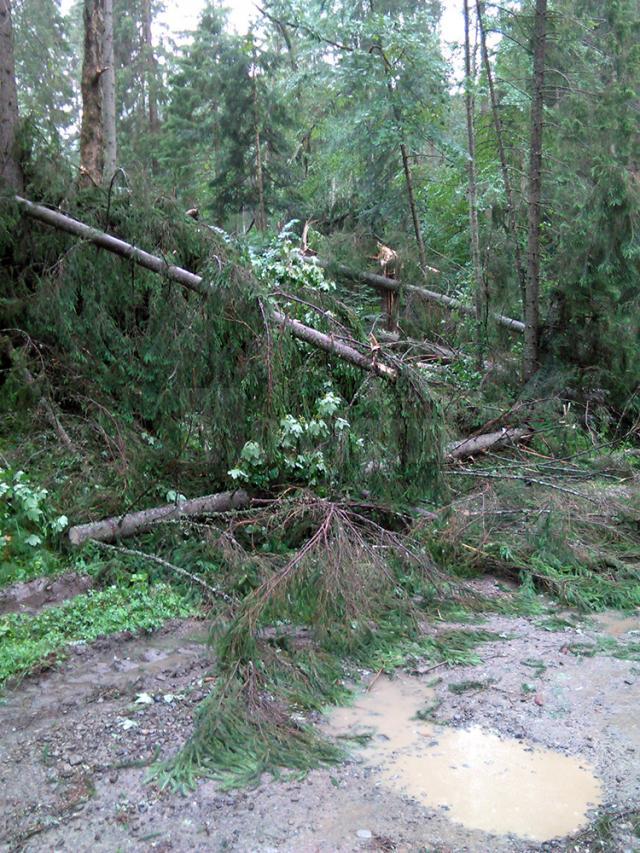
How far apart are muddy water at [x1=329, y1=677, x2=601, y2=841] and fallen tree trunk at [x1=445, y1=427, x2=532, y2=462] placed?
4.27 meters

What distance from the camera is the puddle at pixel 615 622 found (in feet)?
16.9

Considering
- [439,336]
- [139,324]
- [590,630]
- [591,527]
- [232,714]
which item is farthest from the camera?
[439,336]

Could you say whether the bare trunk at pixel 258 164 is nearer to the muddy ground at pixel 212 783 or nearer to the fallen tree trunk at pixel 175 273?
the fallen tree trunk at pixel 175 273

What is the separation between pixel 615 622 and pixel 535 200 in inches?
245

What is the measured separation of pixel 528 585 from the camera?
5.83 meters

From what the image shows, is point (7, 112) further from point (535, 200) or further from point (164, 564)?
point (535, 200)

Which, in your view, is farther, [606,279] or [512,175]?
[512,175]

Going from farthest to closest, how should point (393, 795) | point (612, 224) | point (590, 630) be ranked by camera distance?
point (612, 224) → point (590, 630) → point (393, 795)

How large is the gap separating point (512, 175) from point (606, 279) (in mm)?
3917

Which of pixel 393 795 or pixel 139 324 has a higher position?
pixel 139 324

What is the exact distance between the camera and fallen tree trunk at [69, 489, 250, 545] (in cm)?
590

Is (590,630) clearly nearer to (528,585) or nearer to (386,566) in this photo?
(528,585)

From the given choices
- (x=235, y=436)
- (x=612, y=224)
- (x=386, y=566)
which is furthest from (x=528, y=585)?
(x=612, y=224)

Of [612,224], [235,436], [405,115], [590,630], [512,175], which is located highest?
[405,115]
